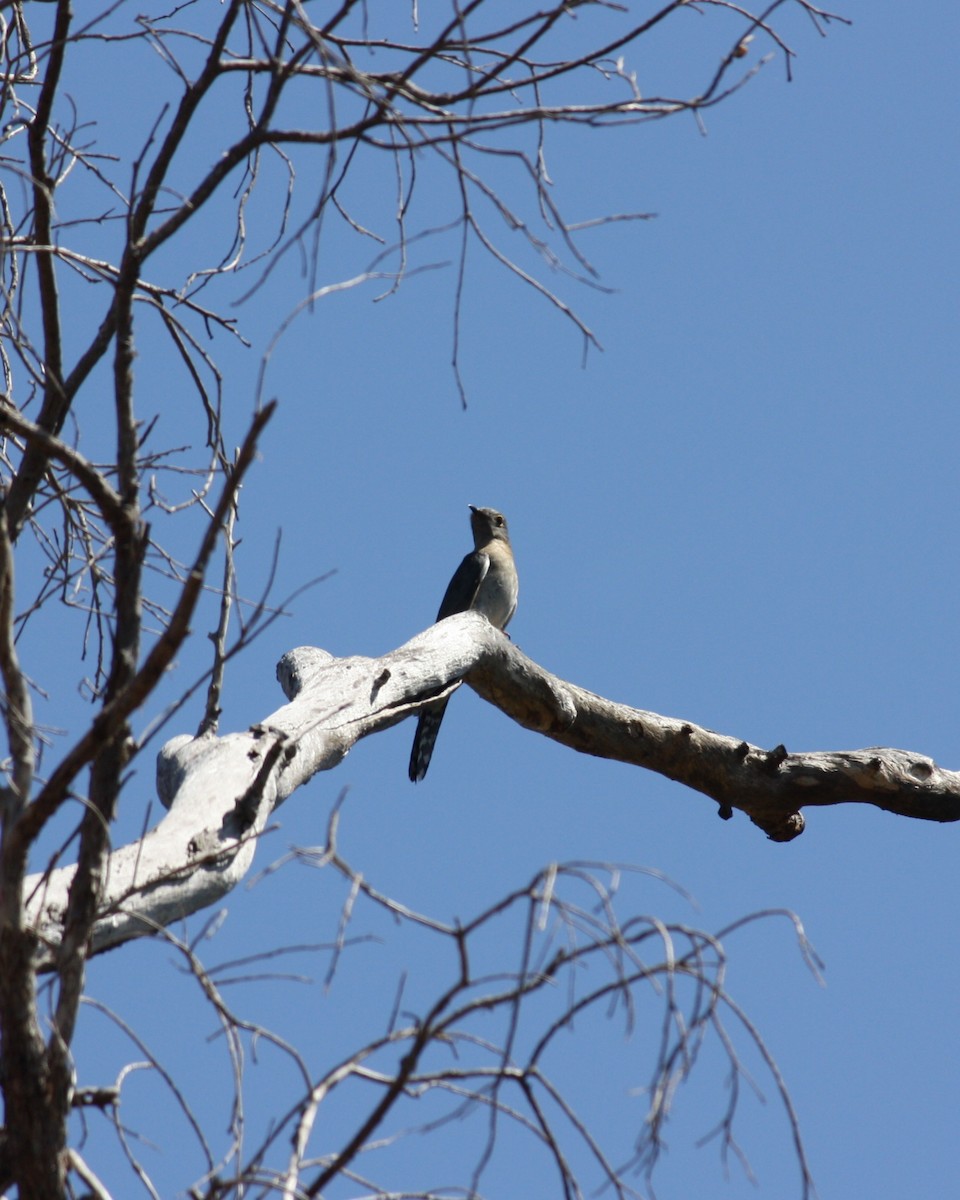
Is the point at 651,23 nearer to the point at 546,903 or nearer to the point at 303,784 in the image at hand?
the point at 546,903

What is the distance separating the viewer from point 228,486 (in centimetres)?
190

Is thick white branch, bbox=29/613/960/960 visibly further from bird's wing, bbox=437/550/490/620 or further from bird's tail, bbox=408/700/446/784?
bird's wing, bbox=437/550/490/620

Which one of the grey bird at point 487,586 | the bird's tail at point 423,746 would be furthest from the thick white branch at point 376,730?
the grey bird at point 487,586

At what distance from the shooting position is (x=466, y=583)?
907cm

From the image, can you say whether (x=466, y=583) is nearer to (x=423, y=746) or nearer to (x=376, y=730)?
(x=423, y=746)

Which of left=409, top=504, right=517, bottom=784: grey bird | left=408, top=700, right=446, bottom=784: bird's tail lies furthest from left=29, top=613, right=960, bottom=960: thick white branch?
left=409, top=504, right=517, bottom=784: grey bird

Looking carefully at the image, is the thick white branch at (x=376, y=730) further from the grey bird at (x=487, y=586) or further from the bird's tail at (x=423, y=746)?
the grey bird at (x=487, y=586)

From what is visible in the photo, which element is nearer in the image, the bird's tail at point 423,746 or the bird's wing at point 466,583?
the bird's tail at point 423,746

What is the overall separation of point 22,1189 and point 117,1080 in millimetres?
227

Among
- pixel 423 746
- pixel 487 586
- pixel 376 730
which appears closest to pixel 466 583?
pixel 487 586

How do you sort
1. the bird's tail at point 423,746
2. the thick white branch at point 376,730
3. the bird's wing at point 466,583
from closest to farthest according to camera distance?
the thick white branch at point 376,730, the bird's tail at point 423,746, the bird's wing at point 466,583

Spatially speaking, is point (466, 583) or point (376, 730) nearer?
point (376, 730)

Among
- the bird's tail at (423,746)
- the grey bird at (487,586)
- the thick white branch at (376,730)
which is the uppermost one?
the grey bird at (487,586)

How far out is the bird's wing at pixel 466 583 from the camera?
356 inches
